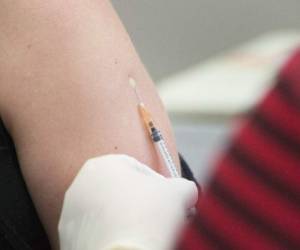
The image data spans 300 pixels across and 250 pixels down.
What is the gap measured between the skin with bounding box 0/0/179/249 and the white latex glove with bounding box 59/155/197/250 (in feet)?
0.15

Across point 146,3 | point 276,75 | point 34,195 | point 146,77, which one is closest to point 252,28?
point 146,3

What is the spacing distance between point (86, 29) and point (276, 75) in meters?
0.67

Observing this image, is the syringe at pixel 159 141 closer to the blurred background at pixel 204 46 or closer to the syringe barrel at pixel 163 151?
the syringe barrel at pixel 163 151

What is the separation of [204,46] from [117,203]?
149 centimetres

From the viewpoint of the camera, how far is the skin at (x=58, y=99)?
0.91 metres

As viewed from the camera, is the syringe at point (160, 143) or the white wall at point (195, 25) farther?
the white wall at point (195, 25)

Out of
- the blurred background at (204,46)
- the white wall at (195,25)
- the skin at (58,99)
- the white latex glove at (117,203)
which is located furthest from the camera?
the white wall at (195,25)

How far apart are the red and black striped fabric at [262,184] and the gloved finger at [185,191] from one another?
0.44 m

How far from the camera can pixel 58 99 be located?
36.8 inches

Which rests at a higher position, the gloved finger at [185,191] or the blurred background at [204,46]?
the gloved finger at [185,191]

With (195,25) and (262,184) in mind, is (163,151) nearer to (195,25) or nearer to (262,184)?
(262,184)

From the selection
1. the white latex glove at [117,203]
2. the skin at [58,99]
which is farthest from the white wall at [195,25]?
the white latex glove at [117,203]

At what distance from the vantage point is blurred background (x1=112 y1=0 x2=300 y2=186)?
171cm

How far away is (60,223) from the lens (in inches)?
34.3
